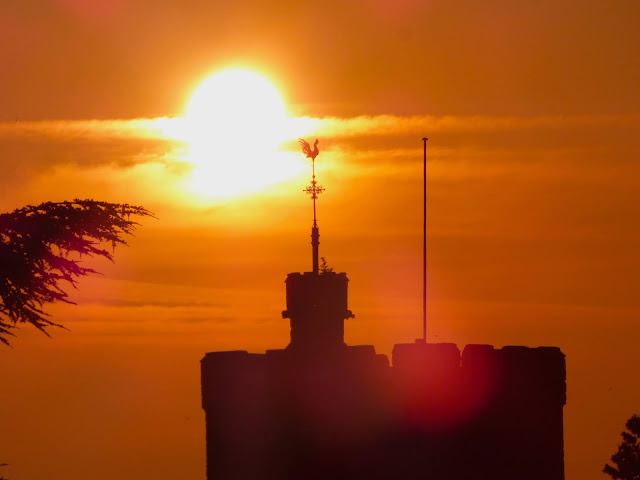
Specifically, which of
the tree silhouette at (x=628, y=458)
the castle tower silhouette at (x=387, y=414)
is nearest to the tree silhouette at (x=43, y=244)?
the castle tower silhouette at (x=387, y=414)

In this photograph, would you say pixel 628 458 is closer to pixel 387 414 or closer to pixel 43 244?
pixel 387 414

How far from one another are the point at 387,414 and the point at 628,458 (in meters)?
25.2

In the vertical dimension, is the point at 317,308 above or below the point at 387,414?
above

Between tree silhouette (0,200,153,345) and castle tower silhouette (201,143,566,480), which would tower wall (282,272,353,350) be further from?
tree silhouette (0,200,153,345)

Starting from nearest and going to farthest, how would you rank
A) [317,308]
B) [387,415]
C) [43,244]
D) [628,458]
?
1. [43,244]
2. [387,415]
3. [317,308]
4. [628,458]

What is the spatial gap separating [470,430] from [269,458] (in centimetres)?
642

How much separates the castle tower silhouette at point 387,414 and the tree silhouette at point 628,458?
22.3 metres

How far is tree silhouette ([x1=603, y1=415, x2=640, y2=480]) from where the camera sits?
237 ft

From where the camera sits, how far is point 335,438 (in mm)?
50344

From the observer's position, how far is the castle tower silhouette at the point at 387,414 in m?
50.3

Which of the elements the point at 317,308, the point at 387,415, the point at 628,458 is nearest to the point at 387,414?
the point at 387,415

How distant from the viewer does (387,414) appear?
50938mm

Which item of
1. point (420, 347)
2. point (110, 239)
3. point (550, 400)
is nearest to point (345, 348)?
point (420, 347)

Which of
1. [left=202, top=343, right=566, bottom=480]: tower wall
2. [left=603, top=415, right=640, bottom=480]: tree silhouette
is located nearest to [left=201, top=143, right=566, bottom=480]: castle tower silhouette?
[left=202, top=343, right=566, bottom=480]: tower wall
